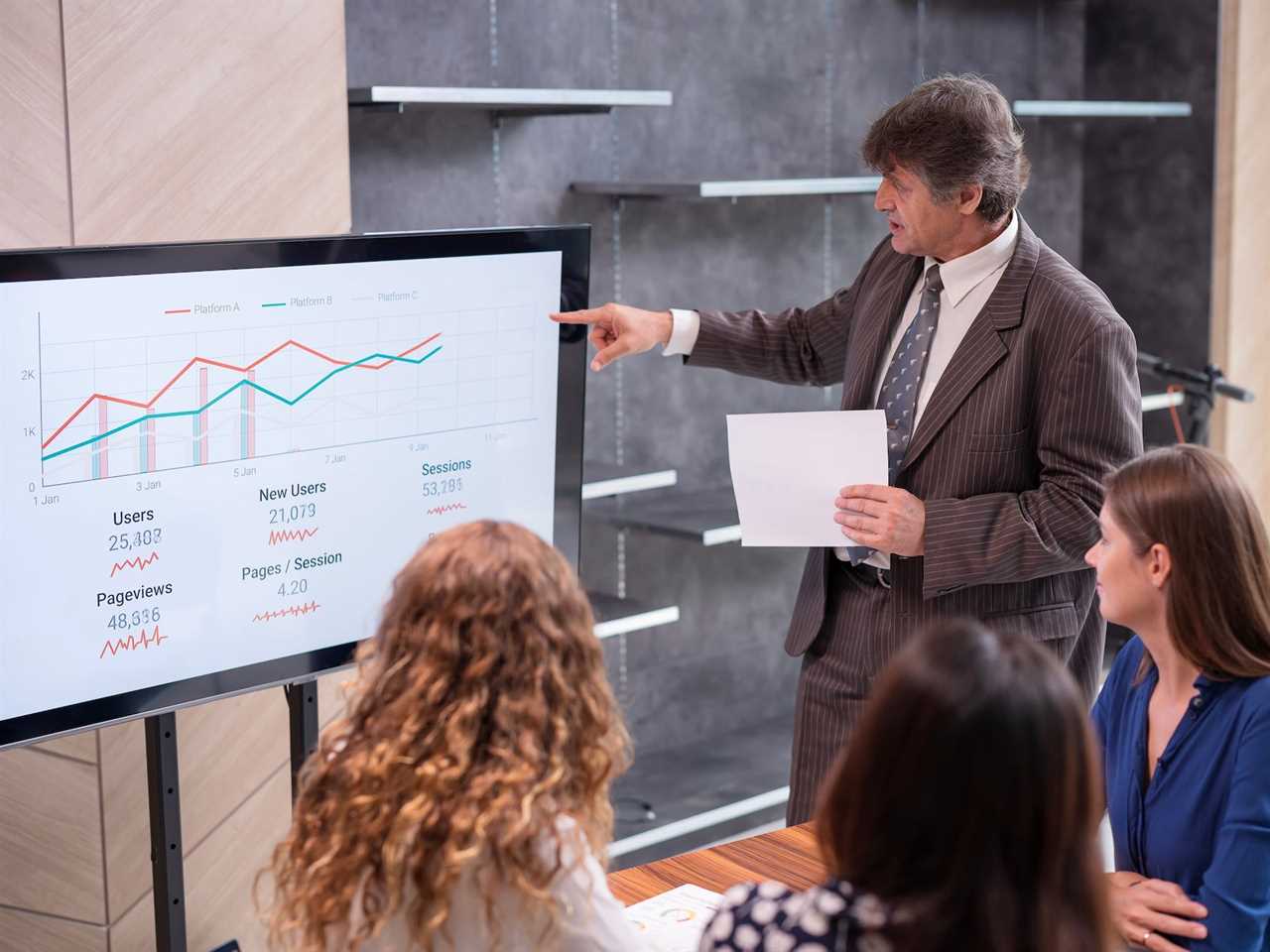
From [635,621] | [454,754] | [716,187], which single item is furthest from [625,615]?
[454,754]

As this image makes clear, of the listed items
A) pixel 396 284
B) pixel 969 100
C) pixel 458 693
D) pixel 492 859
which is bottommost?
pixel 492 859

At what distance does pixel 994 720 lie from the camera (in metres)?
0.99

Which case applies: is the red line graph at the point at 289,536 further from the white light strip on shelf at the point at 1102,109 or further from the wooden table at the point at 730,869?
the white light strip on shelf at the point at 1102,109

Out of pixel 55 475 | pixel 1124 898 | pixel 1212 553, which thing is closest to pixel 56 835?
pixel 55 475

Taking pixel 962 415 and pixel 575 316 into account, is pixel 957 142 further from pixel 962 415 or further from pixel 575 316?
pixel 575 316

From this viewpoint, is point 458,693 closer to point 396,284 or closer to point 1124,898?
point 1124,898

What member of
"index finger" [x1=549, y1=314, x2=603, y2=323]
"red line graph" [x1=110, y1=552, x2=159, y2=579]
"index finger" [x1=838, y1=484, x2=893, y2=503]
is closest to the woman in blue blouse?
"index finger" [x1=838, y1=484, x2=893, y2=503]

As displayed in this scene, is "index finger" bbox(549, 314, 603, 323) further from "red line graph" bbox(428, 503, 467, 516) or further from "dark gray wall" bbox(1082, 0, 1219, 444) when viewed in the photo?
"dark gray wall" bbox(1082, 0, 1219, 444)

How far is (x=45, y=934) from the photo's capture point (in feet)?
7.43

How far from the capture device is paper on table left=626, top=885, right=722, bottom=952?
5.30 ft

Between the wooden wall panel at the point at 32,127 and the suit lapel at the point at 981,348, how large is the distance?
1283mm

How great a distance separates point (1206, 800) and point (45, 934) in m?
1.67

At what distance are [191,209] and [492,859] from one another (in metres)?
1.41

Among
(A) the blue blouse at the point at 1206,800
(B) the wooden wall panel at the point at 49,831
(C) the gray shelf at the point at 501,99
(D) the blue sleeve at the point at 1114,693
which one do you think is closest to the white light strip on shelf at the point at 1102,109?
(C) the gray shelf at the point at 501,99
